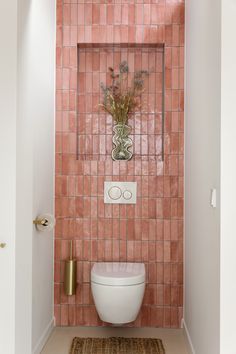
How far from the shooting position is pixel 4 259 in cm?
222

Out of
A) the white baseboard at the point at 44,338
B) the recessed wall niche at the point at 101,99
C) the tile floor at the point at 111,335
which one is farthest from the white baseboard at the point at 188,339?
the recessed wall niche at the point at 101,99

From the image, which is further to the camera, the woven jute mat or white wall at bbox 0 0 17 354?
the woven jute mat

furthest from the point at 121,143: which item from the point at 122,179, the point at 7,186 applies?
the point at 7,186

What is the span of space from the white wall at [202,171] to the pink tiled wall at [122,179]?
148mm

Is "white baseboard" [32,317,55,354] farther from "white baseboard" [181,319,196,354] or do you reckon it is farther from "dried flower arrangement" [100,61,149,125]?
"dried flower arrangement" [100,61,149,125]

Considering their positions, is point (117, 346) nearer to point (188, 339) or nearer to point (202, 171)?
point (188, 339)

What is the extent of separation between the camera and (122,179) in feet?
10.9

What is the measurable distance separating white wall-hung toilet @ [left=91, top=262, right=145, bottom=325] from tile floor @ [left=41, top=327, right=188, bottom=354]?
14.5 inches

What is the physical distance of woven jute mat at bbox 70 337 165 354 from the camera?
113 inches

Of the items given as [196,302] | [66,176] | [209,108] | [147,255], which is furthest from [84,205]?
[209,108]

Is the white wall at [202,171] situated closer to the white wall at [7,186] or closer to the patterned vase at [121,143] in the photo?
the patterned vase at [121,143]

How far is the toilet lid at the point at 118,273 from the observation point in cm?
277
